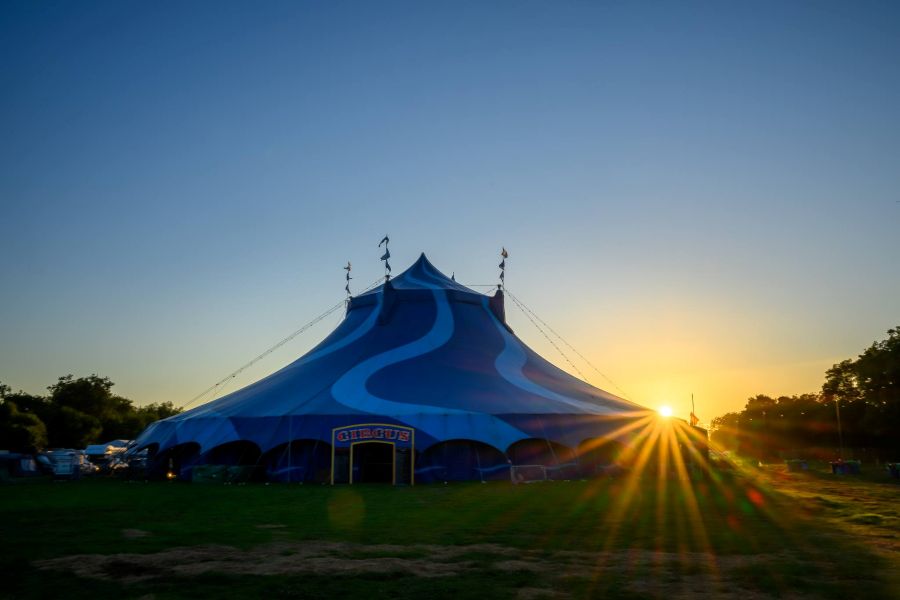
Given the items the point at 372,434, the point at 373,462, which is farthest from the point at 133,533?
the point at 373,462

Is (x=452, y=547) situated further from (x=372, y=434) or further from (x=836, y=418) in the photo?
(x=836, y=418)

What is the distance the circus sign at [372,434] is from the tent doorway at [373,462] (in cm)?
71

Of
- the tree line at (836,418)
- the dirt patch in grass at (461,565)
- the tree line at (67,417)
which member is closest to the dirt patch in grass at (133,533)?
the dirt patch in grass at (461,565)

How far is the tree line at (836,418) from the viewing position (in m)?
36.5

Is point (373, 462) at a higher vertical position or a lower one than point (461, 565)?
higher

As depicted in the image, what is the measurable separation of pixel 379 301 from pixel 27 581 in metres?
18.0

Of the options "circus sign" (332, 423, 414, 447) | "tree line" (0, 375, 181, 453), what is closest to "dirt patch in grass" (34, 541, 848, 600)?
"circus sign" (332, 423, 414, 447)

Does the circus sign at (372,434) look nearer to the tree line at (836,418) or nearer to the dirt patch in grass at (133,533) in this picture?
the dirt patch in grass at (133,533)

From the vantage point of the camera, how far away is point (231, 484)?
1716 cm

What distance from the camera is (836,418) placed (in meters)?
50.4

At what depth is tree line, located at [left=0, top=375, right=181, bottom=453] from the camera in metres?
39.7

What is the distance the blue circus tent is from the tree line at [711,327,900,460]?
15.2 meters

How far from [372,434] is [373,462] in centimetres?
159

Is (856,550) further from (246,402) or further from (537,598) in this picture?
(246,402)
